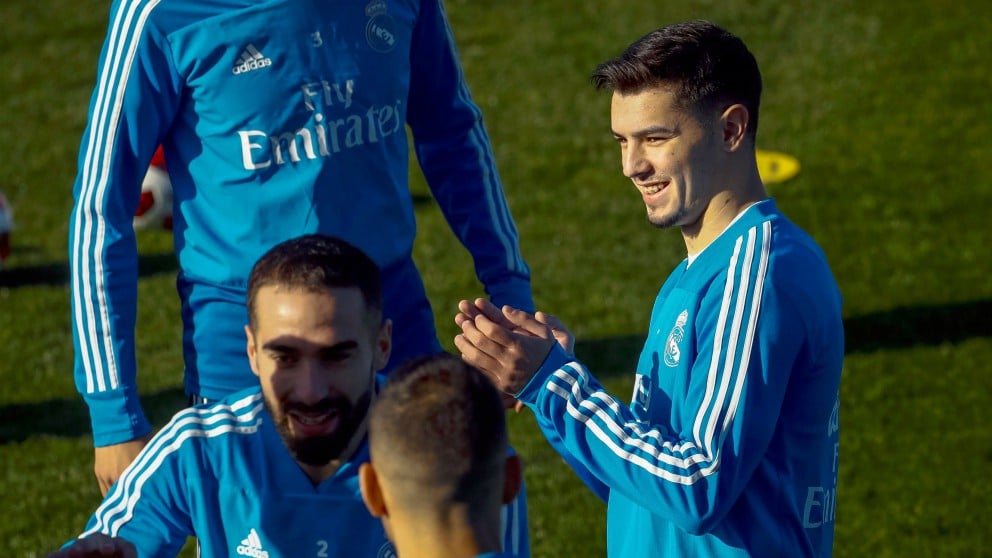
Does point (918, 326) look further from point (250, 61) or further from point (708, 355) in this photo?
point (708, 355)

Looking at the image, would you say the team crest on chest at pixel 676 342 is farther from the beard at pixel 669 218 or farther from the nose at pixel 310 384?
the nose at pixel 310 384

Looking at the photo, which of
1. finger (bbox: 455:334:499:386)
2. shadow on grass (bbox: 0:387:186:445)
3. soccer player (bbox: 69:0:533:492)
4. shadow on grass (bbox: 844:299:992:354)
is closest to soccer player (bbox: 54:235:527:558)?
finger (bbox: 455:334:499:386)

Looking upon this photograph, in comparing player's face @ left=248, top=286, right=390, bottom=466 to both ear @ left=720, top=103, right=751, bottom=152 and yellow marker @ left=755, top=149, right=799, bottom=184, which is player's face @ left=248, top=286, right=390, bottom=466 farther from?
yellow marker @ left=755, top=149, right=799, bottom=184

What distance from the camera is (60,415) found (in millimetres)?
8297

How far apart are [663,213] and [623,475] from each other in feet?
2.13

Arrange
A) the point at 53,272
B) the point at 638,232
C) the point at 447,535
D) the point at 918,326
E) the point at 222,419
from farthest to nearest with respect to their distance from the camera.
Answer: the point at 638,232
the point at 53,272
the point at 918,326
the point at 222,419
the point at 447,535

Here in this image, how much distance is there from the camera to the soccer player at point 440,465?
2850mm

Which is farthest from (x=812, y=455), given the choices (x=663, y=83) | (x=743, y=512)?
(x=663, y=83)

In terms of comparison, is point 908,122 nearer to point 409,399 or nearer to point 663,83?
point 663,83

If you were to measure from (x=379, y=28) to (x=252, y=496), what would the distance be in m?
1.48

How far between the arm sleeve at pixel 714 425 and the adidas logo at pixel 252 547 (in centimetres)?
84

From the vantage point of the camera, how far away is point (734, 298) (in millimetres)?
3408

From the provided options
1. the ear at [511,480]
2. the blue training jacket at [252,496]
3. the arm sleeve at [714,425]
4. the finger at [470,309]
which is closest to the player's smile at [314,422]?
the blue training jacket at [252,496]

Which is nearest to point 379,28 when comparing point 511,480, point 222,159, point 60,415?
point 222,159
